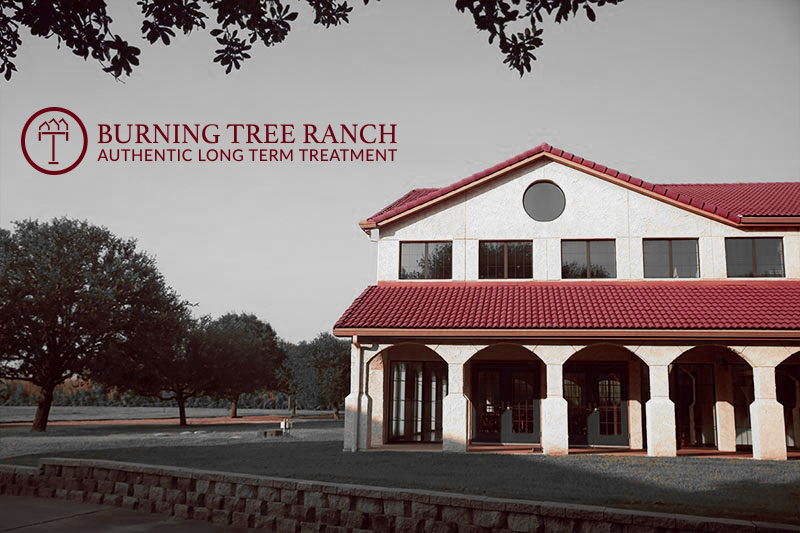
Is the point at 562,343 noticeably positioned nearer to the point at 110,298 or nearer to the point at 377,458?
the point at 377,458

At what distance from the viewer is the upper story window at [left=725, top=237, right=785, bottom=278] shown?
2112 centimetres

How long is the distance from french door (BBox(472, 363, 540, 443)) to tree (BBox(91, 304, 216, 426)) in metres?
19.8

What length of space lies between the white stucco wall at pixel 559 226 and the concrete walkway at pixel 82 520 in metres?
12.2

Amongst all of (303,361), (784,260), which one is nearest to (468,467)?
(784,260)

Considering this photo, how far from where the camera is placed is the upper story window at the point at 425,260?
2231 cm

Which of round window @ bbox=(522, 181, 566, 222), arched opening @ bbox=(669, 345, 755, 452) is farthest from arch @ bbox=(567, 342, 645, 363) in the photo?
round window @ bbox=(522, 181, 566, 222)

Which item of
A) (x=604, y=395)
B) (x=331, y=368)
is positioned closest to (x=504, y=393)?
(x=604, y=395)

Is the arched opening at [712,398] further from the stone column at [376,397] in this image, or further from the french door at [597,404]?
the stone column at [376,397]

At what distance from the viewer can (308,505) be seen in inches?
407

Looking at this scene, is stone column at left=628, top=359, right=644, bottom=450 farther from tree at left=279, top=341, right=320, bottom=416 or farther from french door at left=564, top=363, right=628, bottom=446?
tree at left=279, top=341, right=320, bottom=416

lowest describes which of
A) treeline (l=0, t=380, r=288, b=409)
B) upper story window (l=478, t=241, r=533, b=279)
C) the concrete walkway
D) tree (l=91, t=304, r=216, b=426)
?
treeline (l=0, t=380, r=288, b=409)

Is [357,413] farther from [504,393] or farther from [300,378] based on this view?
[300,378]

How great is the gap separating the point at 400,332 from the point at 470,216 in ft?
16.4

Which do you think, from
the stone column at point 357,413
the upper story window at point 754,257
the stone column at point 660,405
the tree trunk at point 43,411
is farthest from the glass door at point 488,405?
the tree trunk at point 43,411
